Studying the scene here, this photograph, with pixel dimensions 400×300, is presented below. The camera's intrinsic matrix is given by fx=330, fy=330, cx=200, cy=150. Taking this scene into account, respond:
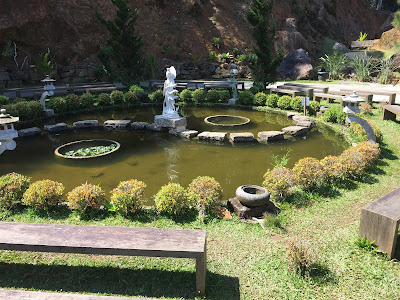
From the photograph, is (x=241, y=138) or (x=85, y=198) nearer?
(x=85, y=198)

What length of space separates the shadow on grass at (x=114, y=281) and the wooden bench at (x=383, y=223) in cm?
203

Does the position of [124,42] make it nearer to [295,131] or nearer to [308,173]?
[295,131]

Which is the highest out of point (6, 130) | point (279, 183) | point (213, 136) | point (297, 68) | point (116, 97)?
point (297, 68)

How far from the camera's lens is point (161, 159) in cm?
880

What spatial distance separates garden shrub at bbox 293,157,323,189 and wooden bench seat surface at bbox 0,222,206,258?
9.76 ft

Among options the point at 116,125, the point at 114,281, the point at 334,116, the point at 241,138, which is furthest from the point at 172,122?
the point at 114,281

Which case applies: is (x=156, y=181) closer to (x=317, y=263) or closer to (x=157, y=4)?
(x=317, y=263)

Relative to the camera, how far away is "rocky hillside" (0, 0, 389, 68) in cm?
2320

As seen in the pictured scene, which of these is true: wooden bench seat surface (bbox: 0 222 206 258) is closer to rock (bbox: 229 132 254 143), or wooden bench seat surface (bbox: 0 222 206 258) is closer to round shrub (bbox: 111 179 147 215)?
round shrub (bbox: 111 179 147 215)

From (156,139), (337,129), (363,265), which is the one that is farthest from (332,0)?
(363,265)

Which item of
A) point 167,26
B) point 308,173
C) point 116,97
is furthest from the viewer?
point 167,26

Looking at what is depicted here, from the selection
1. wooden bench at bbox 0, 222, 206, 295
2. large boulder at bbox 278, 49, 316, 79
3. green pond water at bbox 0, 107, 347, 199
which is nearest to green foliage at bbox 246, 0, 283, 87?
large boulder at bbox 278, 49, 316, 79

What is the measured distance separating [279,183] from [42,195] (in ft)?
13.6

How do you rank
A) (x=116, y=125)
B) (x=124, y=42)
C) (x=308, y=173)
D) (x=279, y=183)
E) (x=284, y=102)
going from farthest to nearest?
(x=124, y=42)
(x=284, y=102)
(x=116, y=125)
(x=308, y=173)
(x=279, y=183)
